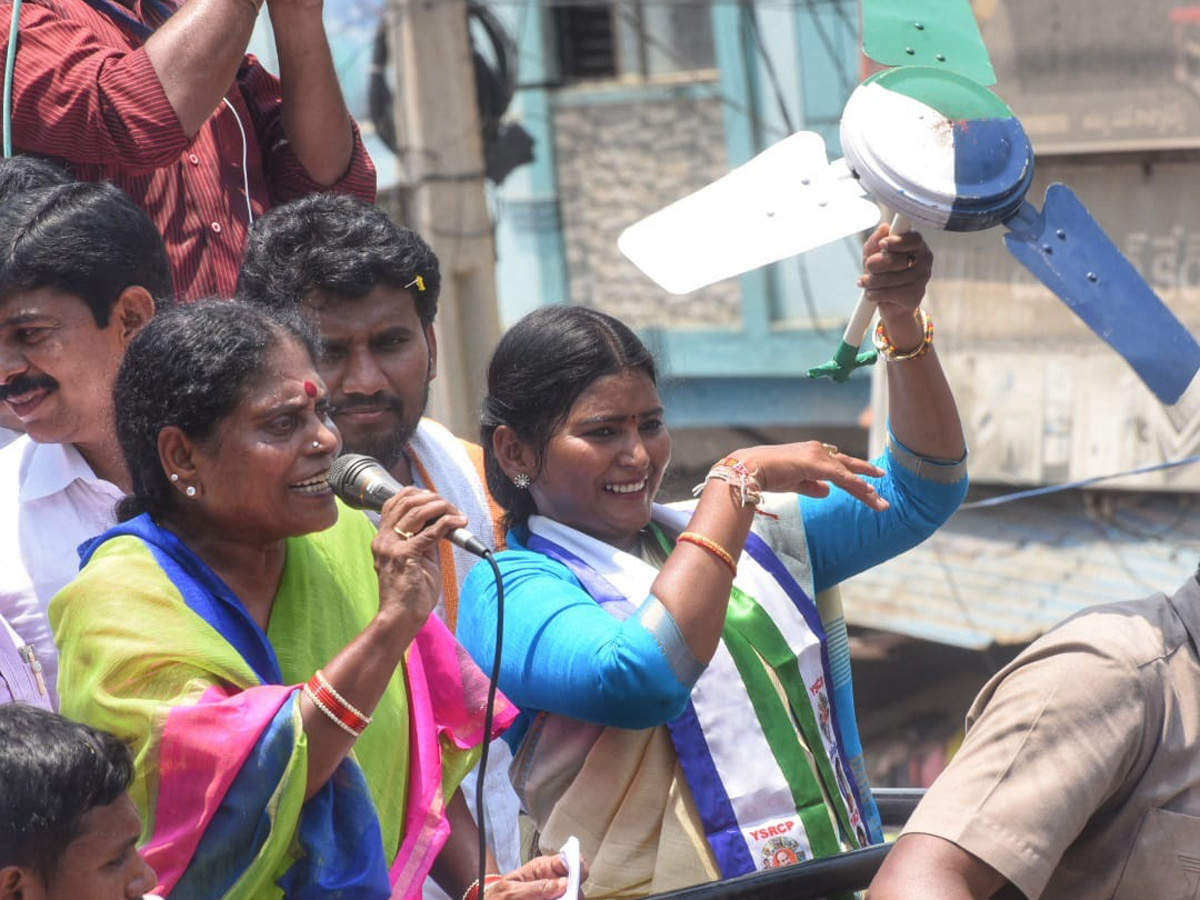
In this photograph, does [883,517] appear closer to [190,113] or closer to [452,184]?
[190,113]

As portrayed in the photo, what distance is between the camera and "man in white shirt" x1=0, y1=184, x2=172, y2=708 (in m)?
2.73

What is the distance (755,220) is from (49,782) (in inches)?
50.7

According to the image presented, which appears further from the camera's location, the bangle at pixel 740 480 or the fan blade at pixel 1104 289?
the bangle at pixel 740 480

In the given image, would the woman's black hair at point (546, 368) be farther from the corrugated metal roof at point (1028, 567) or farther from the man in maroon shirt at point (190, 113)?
the corrugated metal roof at point (1028, 567)

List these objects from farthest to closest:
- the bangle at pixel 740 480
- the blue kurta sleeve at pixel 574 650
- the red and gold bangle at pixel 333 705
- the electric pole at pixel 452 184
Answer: the electric pole at pixel 452 184
the bangle at pixel 740 480
the blue kurta sleeve at pixel 574 650
the red and gold bangle at pixel 333 705

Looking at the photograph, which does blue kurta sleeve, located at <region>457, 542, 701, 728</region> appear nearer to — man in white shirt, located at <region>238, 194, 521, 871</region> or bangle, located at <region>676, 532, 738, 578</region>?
bangle, located at <region>676, 532, 738, 578</region>

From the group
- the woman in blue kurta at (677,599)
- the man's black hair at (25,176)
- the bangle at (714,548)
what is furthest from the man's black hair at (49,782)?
the man's black hair at (25,176)

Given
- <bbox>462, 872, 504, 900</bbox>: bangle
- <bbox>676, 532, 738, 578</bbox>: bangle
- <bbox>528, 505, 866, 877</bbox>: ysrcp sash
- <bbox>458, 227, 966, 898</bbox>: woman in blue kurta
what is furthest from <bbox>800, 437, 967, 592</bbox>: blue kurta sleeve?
<bbox>462, 872, 504, 900</bbox>: bangle

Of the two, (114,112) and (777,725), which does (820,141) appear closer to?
(777,725)

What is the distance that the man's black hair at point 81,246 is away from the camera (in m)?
2.75

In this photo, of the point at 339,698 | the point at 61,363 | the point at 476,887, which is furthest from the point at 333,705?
the point at 61,363

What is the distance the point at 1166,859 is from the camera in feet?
7.33

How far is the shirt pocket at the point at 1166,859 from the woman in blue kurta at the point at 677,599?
492mm

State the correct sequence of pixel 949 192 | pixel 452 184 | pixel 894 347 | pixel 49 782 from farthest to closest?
pixel 452 184, pixel 894 347, pixel 949 192, pixel 49 782
